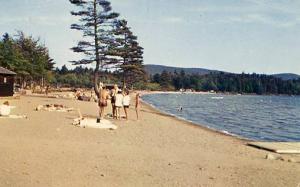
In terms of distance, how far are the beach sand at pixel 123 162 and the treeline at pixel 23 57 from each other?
124ft

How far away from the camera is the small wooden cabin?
3745 centimetres

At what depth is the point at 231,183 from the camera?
8859 millimetres

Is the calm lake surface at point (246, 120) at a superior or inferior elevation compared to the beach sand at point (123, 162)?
inferior

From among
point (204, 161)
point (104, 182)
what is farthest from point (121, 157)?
point (104, 182)

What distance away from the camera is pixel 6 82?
3819 centimetres

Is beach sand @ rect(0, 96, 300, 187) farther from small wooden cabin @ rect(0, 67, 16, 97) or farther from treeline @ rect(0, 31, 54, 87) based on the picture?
treeline @ rect(0, 31, 54, 87)

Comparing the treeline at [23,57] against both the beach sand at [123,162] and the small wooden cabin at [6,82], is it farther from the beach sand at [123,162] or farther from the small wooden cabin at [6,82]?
the beach sand at [123,162]

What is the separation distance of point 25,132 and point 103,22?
29.2 m

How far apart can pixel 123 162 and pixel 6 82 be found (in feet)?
99.4

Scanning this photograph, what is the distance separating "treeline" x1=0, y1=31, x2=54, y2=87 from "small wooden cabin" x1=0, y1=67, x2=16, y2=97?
1238cm

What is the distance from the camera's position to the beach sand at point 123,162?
838cm

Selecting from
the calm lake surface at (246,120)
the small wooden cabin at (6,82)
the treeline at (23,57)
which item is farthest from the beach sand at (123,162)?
the treeline at (23,57)

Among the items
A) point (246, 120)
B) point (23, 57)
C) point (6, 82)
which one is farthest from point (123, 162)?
point (23, 57)

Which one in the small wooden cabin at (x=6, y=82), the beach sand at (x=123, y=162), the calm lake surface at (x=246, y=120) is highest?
the small wooden cabin at (x=6, y=82)
